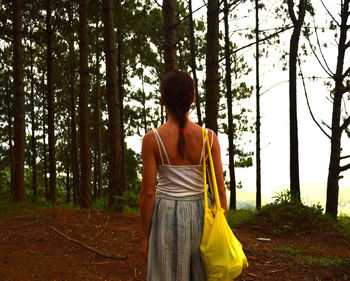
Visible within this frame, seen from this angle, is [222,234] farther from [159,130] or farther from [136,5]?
[136,5]

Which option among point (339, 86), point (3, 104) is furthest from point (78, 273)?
point (3, 104)

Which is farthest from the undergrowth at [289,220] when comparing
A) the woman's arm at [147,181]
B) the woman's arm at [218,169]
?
the woman's arm at [147,181]

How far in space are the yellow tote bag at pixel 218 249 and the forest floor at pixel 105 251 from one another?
270cm

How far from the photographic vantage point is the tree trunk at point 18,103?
1222 cm

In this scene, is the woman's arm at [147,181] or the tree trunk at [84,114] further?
the tree trunk at [84,114]

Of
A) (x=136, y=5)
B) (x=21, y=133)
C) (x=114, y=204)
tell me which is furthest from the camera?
(x=136, y=5)

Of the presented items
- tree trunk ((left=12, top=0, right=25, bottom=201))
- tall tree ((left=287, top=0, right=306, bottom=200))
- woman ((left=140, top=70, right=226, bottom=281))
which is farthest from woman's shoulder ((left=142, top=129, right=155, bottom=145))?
tall tree ((left=287, top=0, right=306, bottom=200))

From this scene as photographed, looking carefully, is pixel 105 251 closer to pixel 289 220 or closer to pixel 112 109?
pixel 112 109

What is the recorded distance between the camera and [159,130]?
2.71 metres

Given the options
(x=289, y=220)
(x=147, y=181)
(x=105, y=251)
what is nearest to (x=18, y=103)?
(x=105, y=251)

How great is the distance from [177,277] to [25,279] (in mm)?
2899

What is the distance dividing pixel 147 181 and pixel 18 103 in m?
10.7

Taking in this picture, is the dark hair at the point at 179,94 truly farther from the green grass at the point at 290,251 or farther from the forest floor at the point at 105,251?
the green grass at the point at 290,251

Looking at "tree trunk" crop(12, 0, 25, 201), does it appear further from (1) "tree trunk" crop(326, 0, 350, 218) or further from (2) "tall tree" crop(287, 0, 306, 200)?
(1) "tree trunk" crop(326, 0, 350, 218)
